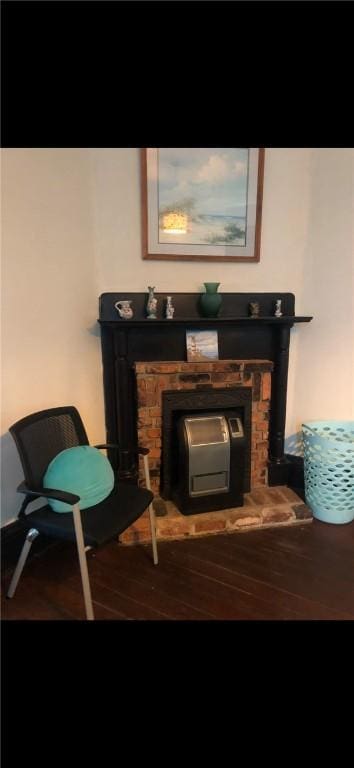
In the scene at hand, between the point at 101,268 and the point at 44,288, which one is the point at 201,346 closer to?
the point at 101,268

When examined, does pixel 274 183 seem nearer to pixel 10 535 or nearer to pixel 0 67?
pixel 0 67

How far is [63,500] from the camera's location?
130 cm

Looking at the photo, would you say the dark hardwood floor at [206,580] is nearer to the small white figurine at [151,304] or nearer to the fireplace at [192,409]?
the fireplace at [192,409]

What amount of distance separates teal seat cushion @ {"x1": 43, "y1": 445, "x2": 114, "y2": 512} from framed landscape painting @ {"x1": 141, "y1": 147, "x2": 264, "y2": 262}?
1.20 metres

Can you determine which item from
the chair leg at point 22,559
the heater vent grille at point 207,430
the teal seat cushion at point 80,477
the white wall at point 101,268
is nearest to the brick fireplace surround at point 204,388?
the heater vent grille at point 207,430

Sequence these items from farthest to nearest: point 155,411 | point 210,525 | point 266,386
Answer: point 266,386
point 155,411
point 210,525

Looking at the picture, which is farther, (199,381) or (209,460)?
(199,381)

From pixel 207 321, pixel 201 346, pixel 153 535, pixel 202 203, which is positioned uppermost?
pixel 202 203

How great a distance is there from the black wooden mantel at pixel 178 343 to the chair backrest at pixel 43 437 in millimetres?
392

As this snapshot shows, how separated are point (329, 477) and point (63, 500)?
150 centimetres

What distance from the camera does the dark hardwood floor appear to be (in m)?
1.50

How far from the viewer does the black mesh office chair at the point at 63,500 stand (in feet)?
4.44

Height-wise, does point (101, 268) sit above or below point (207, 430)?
above

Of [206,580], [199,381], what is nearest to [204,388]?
[199,381]
